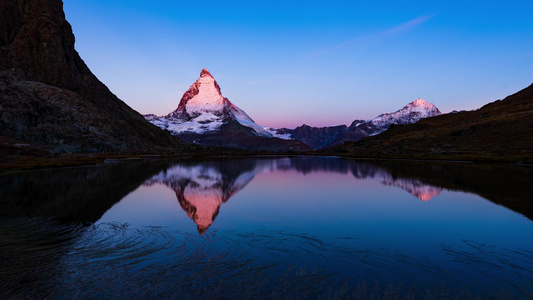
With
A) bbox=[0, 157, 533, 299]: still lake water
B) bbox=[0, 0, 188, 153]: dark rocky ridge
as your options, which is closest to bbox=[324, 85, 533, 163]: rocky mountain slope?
bbox=[0, 157, 533, 299]: still lake water

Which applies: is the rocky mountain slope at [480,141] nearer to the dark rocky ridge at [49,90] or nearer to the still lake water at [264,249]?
the still lake water at [264,249]

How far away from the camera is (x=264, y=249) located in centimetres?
1411

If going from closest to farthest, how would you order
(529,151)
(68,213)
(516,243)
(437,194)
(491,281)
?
(491,281) → (516,243) → (68,213) → (437,194) → (529,151)

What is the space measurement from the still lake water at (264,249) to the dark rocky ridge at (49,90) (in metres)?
102

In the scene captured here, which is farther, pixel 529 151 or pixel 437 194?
pixel 529 151

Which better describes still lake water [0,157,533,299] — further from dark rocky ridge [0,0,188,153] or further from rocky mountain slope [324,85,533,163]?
dark rocky ridge [0,0,188,153]

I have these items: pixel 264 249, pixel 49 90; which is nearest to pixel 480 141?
pixel 264 249

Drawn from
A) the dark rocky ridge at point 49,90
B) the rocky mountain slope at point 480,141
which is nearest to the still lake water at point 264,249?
the rocky mountain slope at point 480,141

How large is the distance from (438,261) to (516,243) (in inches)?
219

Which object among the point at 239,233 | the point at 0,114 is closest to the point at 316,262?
the point at 239,233

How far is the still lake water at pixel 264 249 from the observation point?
392 inches

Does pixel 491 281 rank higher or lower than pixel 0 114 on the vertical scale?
lower

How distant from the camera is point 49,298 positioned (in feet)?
30.1

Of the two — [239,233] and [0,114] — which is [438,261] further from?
[0,114]
